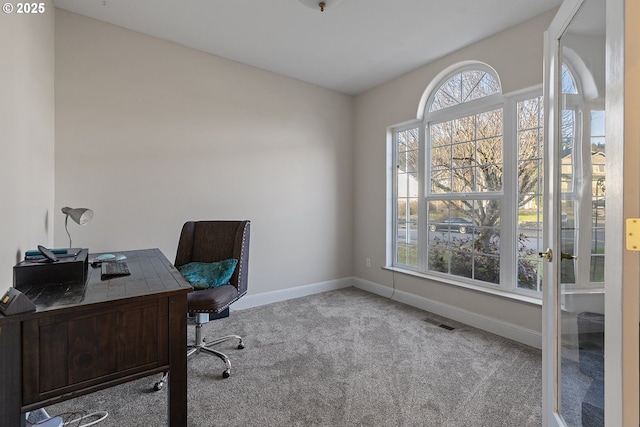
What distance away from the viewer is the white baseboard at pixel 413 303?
2539 millimetres

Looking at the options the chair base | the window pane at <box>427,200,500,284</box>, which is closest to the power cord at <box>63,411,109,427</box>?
the chair base

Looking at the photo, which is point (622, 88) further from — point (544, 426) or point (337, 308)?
point (337, 308)

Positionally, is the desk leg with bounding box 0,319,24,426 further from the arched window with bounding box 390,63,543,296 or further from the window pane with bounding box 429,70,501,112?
the window pane with bounding box 429,70,501,112

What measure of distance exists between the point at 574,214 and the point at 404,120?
8.02 feet

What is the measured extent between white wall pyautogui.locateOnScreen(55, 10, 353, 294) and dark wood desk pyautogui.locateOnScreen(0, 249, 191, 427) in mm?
1506

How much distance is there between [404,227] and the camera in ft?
12.3

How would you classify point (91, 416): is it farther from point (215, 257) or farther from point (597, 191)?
point (597, 191)

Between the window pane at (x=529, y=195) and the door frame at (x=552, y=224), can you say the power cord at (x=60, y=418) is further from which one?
the window pane at (x=529, y=195)

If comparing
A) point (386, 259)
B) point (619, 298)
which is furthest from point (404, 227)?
point (619, 298)

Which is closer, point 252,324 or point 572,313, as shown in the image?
point 572,313

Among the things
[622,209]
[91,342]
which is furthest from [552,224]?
[91,342]

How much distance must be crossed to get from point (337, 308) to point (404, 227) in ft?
4.17

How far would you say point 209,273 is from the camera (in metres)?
2.32

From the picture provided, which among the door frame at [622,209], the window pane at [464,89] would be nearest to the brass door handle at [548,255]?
the door frame at [622,209]
